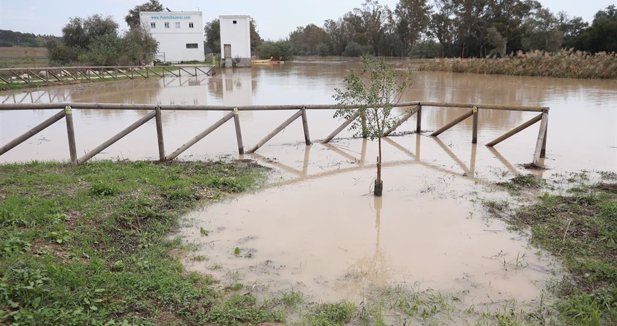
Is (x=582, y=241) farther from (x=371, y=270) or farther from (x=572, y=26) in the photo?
(x=572, y=26)

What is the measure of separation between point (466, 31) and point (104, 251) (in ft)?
211

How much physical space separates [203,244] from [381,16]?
9006 centimetres

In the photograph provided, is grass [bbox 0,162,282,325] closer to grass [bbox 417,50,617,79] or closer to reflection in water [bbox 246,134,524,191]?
reflection in water [bbox 246,134,524,191]

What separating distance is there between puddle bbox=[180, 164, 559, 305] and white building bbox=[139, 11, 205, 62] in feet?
166

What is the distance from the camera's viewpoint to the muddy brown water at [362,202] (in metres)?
4.65

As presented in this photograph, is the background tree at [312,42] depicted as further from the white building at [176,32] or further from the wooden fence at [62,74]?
the wooden fence at [62,74]

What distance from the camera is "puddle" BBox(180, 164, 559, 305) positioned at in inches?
176

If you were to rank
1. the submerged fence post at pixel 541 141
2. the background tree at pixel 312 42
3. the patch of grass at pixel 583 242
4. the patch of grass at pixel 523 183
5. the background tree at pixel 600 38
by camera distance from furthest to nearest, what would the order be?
the background tree at pixel 312 42 → the background tree at pixel 600 38 → the submerged fence post at pixel 541 141 → the patch of grass at pixel 523 183 → the patch of grass at pixel 583 242

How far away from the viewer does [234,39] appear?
53.4 metres

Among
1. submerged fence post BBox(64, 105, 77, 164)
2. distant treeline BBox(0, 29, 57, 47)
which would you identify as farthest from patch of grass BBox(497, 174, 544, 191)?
distant treeline BBox(0, 29, 57, 47)

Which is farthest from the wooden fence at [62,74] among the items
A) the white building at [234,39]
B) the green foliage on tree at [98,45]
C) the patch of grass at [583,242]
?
the patch of grass at [583,242]

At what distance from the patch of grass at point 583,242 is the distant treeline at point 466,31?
143ft

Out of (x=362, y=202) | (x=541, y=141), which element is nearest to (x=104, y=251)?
(x=362, y=202)

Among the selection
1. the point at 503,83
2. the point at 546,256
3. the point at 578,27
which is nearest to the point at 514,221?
the point at 546,256
